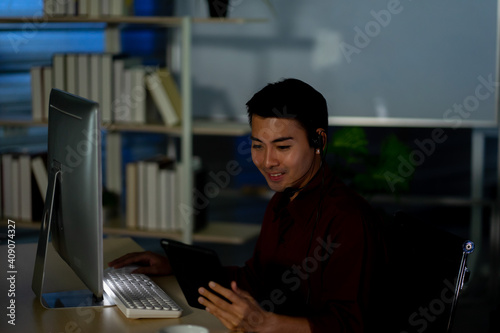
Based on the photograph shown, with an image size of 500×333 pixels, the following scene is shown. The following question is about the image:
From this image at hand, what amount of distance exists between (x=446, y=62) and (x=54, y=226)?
2.53 m

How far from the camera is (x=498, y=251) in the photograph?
3.75 metres

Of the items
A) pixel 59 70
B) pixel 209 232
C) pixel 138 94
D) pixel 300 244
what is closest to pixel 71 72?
pixel 59 70

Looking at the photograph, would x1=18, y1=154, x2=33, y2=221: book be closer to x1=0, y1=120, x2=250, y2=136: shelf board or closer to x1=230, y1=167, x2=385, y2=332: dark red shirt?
x1=0, y1=120, x2=250, y2=136: shelf board

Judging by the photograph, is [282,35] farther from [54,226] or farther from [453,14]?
[54,226]

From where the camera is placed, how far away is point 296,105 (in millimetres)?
1765

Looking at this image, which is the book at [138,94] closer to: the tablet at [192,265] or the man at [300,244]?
the man at [300,244]

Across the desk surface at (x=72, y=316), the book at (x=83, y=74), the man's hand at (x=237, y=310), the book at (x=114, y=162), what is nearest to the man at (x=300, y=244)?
the man's hand at (x=237, y=310)

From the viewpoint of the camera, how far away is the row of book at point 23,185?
3.69 m

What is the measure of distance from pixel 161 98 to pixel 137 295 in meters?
1.93

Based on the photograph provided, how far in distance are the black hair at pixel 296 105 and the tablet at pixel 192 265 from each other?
1.33 ft

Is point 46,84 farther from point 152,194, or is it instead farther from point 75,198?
point 75,198

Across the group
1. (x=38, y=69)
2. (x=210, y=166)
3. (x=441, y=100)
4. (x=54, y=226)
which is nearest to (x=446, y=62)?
(x=441, y=100)

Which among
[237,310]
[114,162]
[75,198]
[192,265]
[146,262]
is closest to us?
[237,310]

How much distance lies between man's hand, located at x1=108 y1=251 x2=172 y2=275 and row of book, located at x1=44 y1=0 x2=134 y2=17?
188 cm
